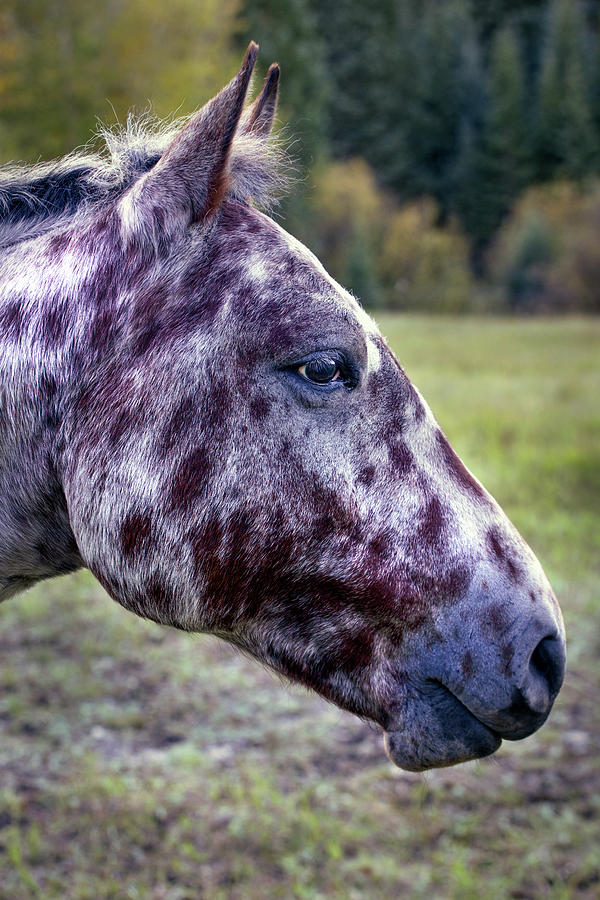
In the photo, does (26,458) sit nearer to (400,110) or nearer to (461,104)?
(400,110)

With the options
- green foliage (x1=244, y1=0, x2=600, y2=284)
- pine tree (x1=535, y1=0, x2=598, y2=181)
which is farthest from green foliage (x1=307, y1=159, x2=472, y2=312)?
pine tree (x1=535, y1=0, x2=598, y2=181)

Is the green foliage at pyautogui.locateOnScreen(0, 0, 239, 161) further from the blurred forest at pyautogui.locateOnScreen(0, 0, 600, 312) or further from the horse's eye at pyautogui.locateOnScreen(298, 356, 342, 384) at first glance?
the horse's eye at pyautogui.locateOnScreen(298, 356, 342, 384)

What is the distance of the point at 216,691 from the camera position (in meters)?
3.96

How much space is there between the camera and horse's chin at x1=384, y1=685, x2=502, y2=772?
1.47 metres

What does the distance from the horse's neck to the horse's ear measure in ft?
1.03

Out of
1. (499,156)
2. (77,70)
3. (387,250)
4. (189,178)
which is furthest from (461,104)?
(189,178)

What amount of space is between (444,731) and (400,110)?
46.9 m

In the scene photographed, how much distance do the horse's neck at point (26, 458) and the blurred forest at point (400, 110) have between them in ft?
10.1

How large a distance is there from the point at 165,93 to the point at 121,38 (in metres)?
0.93

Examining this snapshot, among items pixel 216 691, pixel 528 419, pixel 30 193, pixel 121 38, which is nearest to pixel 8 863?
pixel 216 691

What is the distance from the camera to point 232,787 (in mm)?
3174

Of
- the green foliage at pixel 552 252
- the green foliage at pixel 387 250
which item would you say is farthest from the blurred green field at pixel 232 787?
the green foliage at pixel 552 252

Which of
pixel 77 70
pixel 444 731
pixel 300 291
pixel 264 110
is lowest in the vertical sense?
pixel 444 731

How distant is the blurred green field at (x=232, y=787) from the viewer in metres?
2.72
